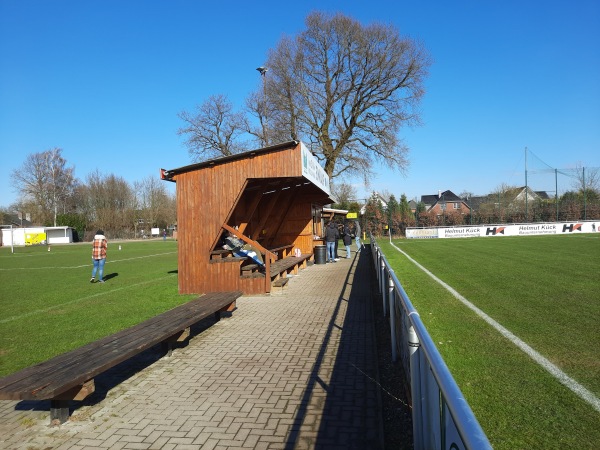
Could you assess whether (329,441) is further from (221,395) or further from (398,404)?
(221,395)

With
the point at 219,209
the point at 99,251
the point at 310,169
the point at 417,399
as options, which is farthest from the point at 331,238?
the point at 417,399

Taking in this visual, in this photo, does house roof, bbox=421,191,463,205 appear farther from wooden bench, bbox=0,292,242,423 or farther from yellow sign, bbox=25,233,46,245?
wooden bench, bbox=0,292,242,423

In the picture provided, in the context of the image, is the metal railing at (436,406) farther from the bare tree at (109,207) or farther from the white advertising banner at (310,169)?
the bare tree at (109,207)

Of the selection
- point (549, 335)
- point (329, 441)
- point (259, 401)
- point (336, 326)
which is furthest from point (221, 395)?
point (549, 335)

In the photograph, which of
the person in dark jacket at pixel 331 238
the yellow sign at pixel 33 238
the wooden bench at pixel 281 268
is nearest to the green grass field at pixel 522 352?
the wooden bench at pixel 281 268

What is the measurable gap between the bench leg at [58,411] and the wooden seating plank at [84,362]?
28 centimetres

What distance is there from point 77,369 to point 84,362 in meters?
0.23

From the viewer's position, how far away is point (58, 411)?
12.7ft

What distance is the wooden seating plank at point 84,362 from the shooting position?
136 inches

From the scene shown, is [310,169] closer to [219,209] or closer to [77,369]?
[219,209]

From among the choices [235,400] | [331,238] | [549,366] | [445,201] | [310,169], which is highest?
[445,201]

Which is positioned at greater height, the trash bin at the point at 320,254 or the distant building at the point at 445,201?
the distant building at the point at 445,201

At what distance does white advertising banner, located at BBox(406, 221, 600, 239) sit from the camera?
1453 inches

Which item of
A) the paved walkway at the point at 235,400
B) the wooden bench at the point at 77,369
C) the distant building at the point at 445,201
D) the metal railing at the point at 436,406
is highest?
the distant building at the point at 445,201
